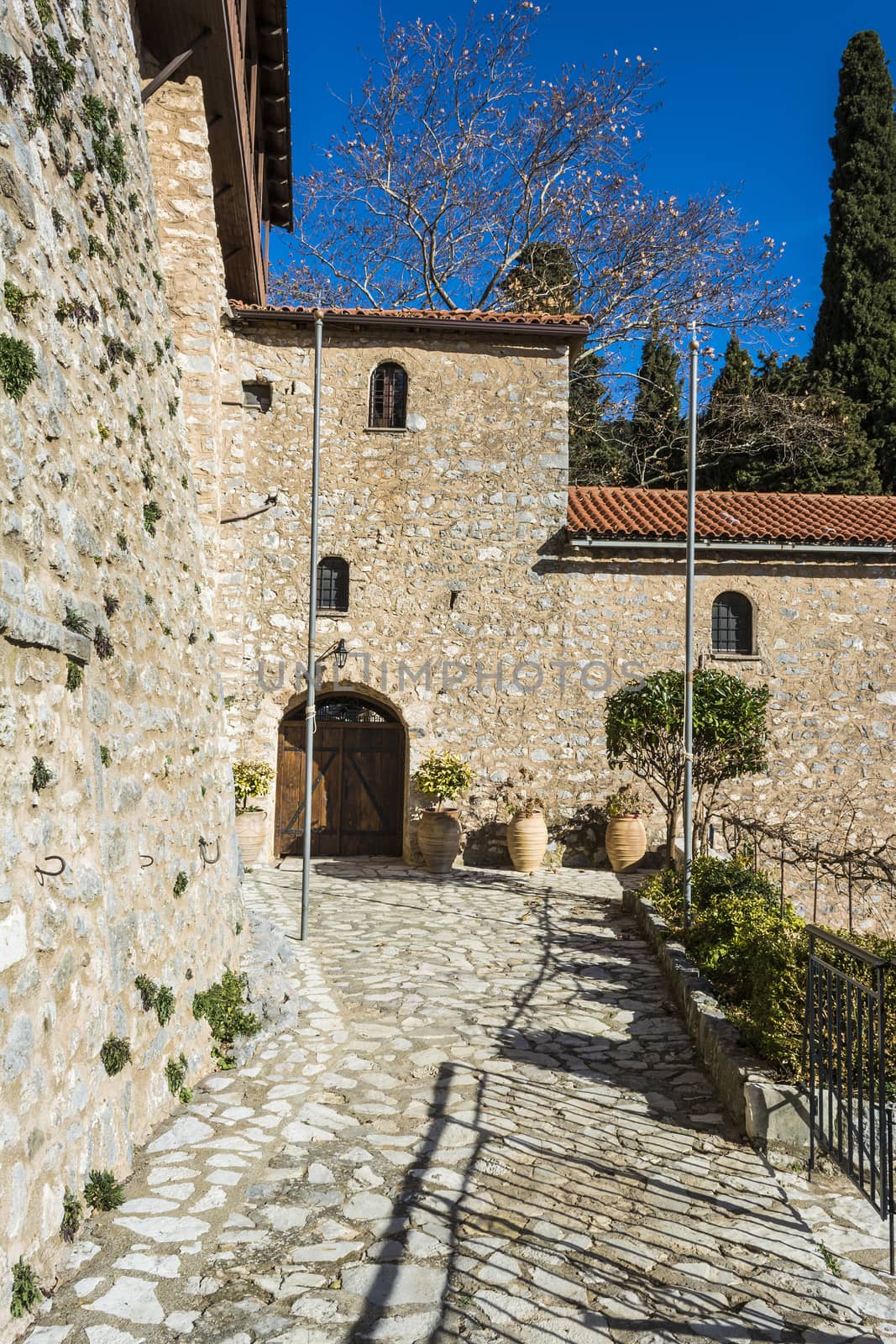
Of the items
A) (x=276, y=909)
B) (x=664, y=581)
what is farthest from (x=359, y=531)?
(x=276, y=909)

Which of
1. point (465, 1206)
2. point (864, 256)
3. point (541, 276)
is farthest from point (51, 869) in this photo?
point (864, 256)

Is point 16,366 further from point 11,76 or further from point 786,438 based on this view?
point 786,438

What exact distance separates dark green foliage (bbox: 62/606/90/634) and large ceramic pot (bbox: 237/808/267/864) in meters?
9.13

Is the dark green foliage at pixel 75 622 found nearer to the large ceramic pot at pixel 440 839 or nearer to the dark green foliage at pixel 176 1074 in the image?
the dark green foliage at pixel 176 1074

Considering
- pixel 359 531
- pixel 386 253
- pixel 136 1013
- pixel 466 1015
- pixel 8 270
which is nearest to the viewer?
pixel 8 270

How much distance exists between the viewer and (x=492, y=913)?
1027 cm

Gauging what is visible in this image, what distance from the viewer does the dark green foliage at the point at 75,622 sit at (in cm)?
367

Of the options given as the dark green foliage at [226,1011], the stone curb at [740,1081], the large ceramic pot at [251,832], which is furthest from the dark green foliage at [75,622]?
the large ceramic pot at [251,832]

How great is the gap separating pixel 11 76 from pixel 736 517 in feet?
41.2

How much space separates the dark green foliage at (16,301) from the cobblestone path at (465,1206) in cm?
329

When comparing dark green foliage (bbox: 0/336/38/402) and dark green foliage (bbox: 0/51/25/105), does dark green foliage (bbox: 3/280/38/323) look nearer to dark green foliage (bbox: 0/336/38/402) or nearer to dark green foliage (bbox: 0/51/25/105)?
dark green foliage (bbox: 0/336/38/402)

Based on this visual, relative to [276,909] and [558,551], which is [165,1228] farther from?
[558,551]

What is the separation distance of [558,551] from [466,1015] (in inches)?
332

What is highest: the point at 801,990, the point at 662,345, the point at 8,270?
the point at 662,345
